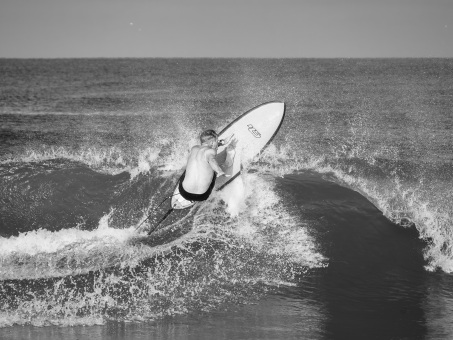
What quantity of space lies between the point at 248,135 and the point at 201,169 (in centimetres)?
336

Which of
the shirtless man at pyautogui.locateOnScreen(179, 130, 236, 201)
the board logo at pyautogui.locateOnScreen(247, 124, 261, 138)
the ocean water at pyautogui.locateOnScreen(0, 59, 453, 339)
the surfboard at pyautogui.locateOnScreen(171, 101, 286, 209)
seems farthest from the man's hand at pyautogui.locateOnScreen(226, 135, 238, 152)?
the shirtless man at pyautogui.locateOnScreen(179, 130, 236, 201)

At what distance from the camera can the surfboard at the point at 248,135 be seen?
42.5ft

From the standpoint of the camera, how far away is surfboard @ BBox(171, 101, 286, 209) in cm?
1295

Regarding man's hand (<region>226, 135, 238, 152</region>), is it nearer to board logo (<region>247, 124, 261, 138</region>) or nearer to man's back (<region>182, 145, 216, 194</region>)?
board logo (<region>247, 124, 261, 138</region>)

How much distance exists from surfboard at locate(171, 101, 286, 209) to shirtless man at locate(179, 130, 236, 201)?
1.47 metres

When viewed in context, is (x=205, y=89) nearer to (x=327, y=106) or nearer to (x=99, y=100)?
(x=99, y=100)

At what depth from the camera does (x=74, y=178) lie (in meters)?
14.7

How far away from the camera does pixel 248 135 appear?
1402 centimetres

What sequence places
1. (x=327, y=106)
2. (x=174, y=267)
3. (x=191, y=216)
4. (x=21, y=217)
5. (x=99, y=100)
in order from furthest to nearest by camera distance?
(x=99, y=100) < (x=327, y=106) < (x=21, y=217) < (x=191, y=216) < (x=174, y=267)

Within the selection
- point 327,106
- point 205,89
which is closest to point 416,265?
point 327,106

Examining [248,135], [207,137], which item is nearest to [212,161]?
[207,137]

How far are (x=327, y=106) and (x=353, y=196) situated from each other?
24851 millimetres

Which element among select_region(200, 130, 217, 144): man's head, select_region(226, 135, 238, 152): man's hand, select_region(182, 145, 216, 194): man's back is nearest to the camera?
select_region(182, 145, 216, 194): man's back

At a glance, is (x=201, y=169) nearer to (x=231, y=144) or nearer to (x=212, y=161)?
(x=212, y=161)
